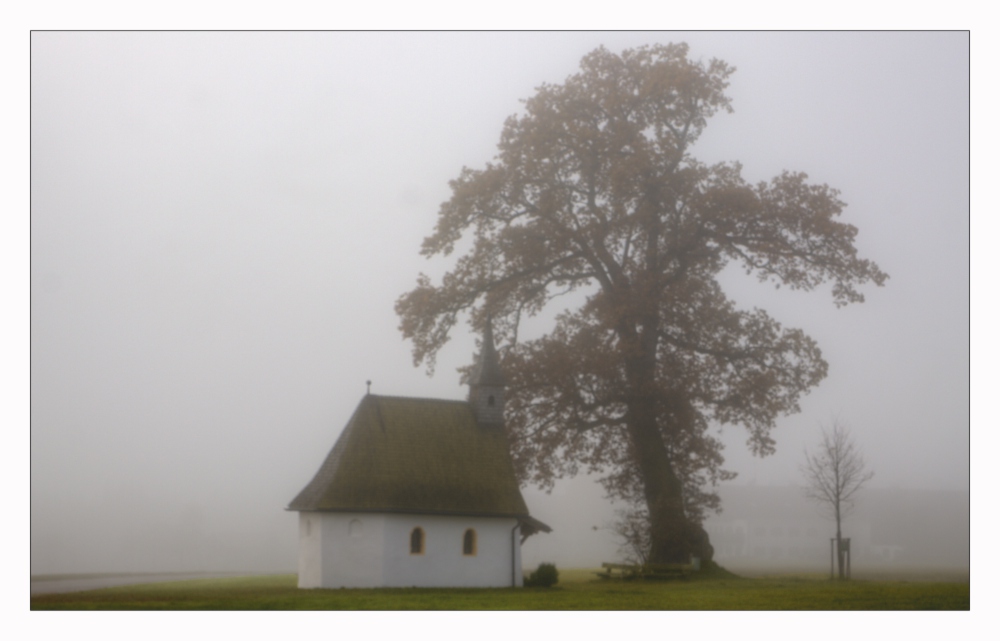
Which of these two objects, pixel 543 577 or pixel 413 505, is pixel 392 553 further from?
pixel 543 577

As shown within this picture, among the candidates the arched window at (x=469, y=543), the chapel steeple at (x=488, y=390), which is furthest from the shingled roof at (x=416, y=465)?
the arched window at (x=469, y=543)

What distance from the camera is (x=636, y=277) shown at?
33906 millimetres

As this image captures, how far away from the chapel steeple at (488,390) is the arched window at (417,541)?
4237 millimetres

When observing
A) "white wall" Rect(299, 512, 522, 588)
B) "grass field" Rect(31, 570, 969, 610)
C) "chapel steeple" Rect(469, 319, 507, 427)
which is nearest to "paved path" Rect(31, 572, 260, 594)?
"grass field" Rect(31, 570, 969, 610)

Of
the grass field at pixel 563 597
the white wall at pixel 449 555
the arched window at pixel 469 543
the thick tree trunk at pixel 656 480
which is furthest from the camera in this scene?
the thick tree trunk at pixel 656 480

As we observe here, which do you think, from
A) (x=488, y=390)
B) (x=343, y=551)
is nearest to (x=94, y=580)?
(x=343, y=551)

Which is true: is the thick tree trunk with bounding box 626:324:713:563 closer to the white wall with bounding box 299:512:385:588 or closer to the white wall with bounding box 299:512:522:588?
the white wall with bounding box 299:512:522:588

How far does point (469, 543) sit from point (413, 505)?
2008 millimetres

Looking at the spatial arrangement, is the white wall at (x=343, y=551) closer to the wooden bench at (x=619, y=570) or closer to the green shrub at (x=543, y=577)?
the green shrub at (x=543, y=577)

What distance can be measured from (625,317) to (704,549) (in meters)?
7.23

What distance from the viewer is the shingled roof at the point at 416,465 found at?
29.7 meters

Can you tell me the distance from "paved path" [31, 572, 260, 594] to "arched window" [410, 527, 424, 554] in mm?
7990

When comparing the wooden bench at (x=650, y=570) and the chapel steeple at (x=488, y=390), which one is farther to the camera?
the chapel steeple at (x=488, y=390)

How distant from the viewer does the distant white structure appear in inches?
1155
